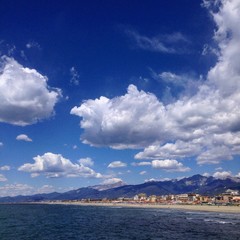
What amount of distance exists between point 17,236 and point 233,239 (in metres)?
41.5

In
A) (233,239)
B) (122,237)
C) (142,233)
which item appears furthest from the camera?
(142,233)

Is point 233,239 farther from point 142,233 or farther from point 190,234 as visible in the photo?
point 142,233

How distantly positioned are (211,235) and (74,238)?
27.0 metres

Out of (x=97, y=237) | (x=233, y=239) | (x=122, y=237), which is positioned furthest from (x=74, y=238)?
(x=233, y=239)

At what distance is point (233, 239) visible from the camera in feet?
203

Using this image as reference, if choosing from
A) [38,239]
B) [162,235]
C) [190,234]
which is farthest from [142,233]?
[38,239]

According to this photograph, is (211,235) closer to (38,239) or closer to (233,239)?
(233,239)

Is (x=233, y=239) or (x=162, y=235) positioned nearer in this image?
(x=233, y=239)

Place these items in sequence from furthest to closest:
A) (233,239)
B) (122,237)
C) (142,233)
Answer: (142,233) < (122,237) < (233,239)

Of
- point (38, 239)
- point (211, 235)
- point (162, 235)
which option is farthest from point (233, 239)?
point (38, 239)

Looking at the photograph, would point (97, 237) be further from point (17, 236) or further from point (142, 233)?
point (17, 236)

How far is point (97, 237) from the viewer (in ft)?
221

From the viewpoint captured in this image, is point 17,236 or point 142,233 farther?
point 142,233

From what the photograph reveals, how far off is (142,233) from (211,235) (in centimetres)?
1427
